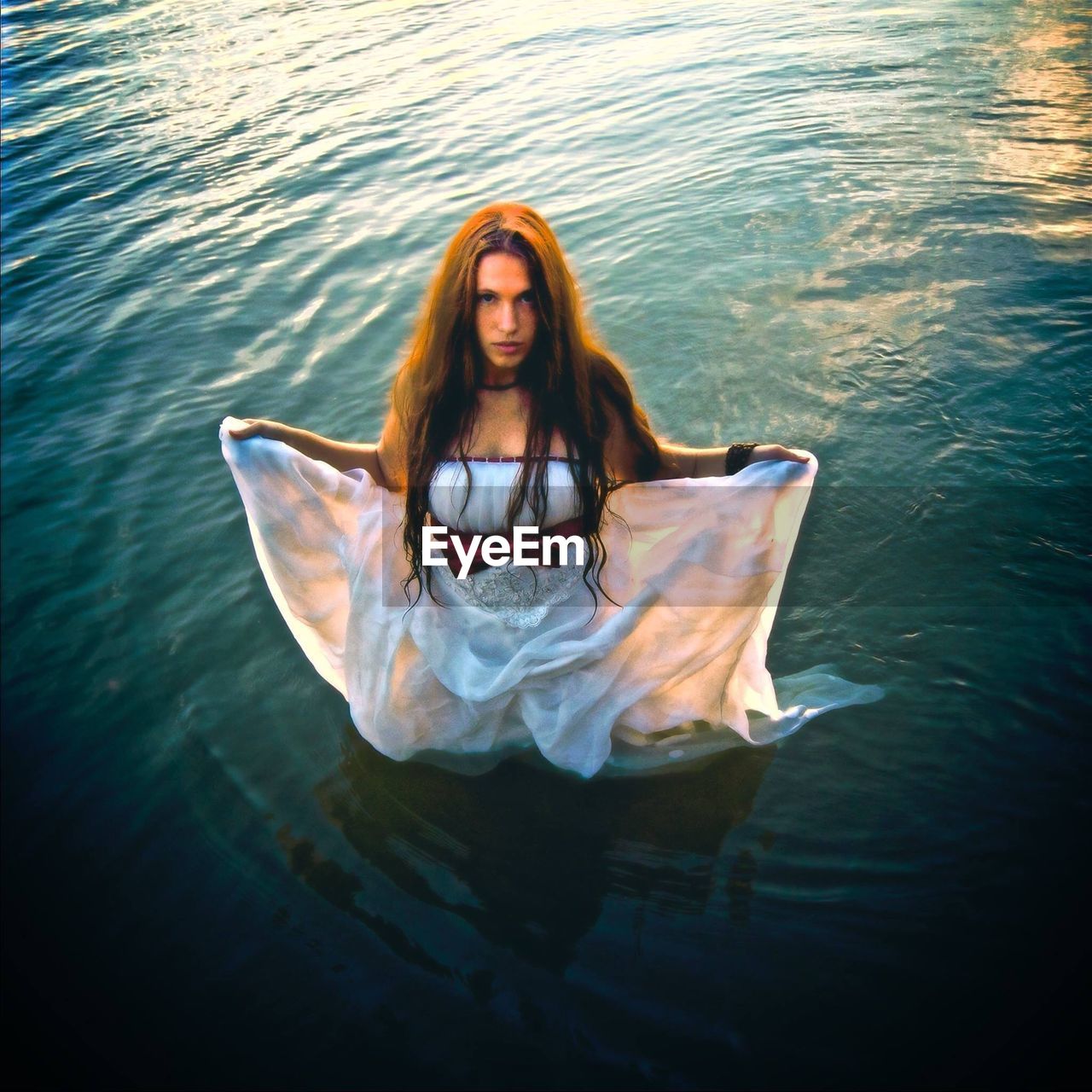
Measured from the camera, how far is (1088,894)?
3160 millimetres

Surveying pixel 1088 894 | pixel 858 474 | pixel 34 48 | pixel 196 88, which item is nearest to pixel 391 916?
pixel 1088 894

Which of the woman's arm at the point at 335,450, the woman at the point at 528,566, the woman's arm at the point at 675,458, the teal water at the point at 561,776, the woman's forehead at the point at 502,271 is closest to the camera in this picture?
the woman's forehead at the point at 502,271

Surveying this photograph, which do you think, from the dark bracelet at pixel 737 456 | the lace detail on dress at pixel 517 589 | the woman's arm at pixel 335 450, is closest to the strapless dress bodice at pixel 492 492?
the lace detail on dress at pixel 517 589

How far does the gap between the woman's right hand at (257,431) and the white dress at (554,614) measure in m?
0.03

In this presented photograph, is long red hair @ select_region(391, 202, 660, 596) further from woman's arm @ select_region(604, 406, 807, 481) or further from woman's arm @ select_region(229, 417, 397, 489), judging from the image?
woman's arm @ select_region(229, 417, 397, 489)

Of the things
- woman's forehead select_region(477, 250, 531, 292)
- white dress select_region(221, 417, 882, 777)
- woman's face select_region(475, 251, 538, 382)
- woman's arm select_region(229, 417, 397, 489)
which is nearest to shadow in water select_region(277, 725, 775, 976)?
white dress select_region(221, 417, 882, 777)

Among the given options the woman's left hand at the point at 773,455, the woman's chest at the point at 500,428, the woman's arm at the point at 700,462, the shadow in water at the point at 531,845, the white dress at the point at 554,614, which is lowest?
the shadow in water at the point at 531,845

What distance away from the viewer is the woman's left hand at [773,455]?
124 inches

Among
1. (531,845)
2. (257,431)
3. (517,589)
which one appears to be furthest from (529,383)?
(531,845)

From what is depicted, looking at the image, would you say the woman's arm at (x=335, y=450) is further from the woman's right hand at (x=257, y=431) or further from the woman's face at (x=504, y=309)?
the woman's face at (x=504, y=309)

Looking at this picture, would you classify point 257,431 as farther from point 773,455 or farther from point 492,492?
point 773,455

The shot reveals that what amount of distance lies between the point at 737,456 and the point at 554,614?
92cm

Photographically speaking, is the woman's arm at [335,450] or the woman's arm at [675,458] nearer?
the woman's arm at [675,458]

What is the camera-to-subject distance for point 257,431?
3367 mm
